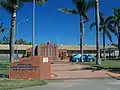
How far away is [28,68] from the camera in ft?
85.0

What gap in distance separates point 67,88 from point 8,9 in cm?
1992

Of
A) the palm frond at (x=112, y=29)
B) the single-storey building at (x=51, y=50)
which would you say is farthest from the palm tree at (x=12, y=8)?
the palm frond at (x=112, y=29)

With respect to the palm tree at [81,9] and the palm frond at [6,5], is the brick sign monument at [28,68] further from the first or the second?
the palm tree at [81,9]

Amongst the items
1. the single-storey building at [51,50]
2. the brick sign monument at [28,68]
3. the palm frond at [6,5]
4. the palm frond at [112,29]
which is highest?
the palm frond at [112,29]

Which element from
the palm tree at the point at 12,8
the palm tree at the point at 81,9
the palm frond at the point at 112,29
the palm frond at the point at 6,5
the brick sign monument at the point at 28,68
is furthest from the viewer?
the palm frond at the point at 112,29

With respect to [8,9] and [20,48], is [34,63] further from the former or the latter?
[20,48]

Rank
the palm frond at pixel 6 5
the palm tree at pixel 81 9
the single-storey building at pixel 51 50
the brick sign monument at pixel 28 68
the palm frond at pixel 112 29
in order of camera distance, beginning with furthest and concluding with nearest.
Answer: the palm frond at pixel 112 29 < the single-storey building at pixel 51 50 < the palm tree at pixel 81 9 < the palm frond at pixel 6 5 < the brick sign monument at pixel 28 68

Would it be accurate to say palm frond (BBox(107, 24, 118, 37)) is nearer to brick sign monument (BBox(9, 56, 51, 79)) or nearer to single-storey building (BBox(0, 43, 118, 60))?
single-storey building (BBox(0, 43, 118, 60))

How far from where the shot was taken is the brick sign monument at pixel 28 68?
84.6 feet

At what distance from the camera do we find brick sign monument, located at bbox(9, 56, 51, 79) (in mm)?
25797

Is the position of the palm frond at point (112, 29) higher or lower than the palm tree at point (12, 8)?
higher

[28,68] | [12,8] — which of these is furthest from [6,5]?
[28,68]

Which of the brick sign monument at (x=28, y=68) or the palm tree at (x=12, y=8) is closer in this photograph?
the brick sign monument at (x=28, y=68)

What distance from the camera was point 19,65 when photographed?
85.1ft
